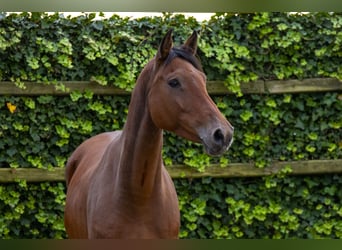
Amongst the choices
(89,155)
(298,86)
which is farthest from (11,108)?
(298,86)

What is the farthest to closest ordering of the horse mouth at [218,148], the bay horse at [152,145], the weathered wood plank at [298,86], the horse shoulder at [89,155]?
the weathered wood plank at [298,86], the horse shoulder at [89,155], the bay horse at [152,145], the horse mouth at [218,148]

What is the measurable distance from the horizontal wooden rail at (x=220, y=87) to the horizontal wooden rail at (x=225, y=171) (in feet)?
2.06

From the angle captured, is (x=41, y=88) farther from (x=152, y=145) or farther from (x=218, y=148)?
(x=218, y=148)

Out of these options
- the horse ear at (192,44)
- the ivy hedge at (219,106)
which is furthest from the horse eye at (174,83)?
the ivy hedge at (219,106)

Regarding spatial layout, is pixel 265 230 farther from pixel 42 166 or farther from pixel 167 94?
pixel 167 94

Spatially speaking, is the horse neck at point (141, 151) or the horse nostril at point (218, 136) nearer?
the horse nostril at point (218, 136)

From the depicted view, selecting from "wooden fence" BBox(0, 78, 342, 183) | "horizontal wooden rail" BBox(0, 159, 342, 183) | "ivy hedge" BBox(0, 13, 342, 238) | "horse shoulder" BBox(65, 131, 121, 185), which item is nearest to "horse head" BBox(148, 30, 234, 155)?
"horse shoulder" BBox(65, 131, 121, 185)

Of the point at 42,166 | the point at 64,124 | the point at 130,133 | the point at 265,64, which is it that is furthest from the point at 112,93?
the point at 130,133

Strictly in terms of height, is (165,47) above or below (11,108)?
above

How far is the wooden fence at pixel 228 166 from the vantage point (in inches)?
201

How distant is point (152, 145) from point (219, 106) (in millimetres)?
2430

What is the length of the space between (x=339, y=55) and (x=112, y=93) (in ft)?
6.46

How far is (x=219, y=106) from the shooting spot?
5242mm

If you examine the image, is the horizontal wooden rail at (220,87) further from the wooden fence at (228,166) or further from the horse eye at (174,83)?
the horse eye at (174,83)
